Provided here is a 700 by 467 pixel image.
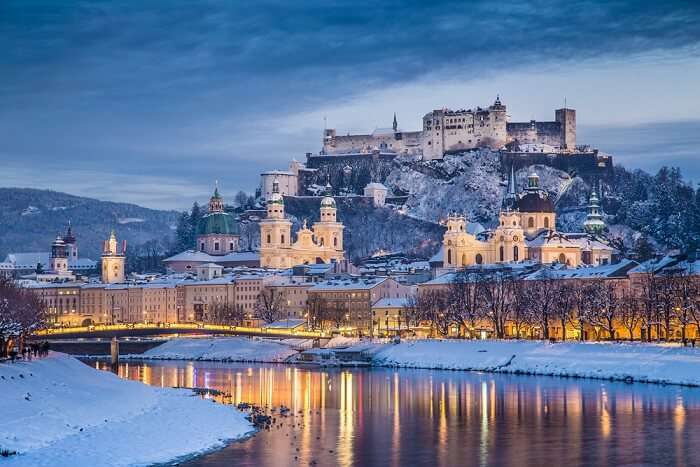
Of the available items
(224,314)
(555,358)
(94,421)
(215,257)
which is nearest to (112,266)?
(215,257)

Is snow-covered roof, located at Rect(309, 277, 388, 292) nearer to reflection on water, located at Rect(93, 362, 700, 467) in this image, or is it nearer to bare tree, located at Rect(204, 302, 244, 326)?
bare tree, located at Rect(204, 302, 244, 326)

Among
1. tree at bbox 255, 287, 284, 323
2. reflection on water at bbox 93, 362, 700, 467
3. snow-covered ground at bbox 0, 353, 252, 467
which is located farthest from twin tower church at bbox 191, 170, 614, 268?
snow-covered ground at bbox 0, 353, 252, 467

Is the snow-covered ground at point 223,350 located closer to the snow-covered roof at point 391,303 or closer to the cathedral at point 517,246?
the snow-covered roof at point 391,303

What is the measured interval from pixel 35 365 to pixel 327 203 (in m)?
133

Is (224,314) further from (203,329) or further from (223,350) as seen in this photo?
(223,350)

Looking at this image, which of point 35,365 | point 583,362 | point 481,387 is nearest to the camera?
point 35,365

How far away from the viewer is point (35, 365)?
60219mm

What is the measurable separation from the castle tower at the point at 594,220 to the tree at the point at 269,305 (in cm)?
3854

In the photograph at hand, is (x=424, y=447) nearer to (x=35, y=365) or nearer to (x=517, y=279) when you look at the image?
(x=35, y=365)

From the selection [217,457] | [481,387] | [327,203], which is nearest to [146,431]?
[217,457]

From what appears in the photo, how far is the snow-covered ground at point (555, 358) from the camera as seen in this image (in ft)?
246

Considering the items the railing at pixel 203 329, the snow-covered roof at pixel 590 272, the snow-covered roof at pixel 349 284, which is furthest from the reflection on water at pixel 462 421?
the snow-covered roof at pixel 349 284

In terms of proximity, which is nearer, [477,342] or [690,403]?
[690,403]

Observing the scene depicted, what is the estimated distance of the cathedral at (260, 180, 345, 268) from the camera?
18588cm
